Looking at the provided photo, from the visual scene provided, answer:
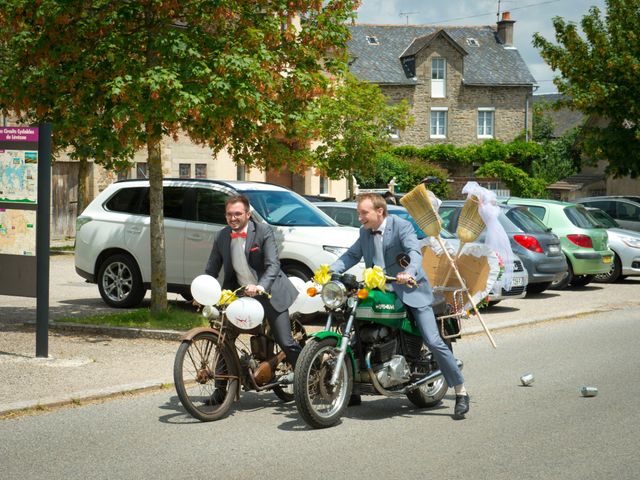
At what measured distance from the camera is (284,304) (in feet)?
26.7

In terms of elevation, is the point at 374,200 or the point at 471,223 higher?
the point at 374,200

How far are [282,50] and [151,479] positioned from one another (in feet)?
27.0

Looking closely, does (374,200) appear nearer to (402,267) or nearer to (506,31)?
(402,267)

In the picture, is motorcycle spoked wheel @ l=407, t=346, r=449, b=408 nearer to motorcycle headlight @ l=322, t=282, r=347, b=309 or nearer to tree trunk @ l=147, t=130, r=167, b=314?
motorcycle headlight @ l=322, t=282, r=347, b=309

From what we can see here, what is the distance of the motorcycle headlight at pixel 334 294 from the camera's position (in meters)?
7.53

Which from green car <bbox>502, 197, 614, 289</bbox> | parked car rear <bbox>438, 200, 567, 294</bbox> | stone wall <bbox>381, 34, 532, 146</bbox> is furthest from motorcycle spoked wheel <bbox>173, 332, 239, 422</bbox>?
stone wall <bbox>381, 34, 532, 146</bbox>

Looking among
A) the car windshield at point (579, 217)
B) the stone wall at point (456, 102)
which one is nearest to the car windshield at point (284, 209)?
the car windshield at point (579, 217)

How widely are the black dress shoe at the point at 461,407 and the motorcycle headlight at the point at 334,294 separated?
4.12 ft

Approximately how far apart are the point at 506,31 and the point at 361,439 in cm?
5851

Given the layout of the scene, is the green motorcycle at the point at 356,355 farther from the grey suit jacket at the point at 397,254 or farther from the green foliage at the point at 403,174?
the green foliage at the point at 403,174

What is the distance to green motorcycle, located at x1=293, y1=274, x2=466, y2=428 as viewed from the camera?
7.41m

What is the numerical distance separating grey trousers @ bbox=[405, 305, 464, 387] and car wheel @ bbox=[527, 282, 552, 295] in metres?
10.6

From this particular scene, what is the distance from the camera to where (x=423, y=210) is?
859cm

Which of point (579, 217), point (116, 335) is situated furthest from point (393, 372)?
point (579, 217)
